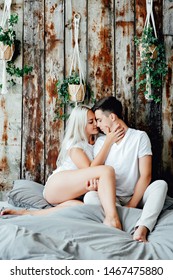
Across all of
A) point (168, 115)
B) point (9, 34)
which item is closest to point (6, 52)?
point (9, 34)

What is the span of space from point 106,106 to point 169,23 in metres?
0.86

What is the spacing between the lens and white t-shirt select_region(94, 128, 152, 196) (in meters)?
2.83

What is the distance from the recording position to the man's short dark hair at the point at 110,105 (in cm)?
296

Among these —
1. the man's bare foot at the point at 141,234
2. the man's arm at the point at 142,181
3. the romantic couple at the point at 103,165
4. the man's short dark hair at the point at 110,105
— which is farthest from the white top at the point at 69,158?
the man's bare foot at the point at 141,234

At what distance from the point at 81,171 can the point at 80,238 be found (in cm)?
81

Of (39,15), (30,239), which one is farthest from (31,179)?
(30,239)

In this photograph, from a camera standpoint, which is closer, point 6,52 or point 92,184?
point 92,184

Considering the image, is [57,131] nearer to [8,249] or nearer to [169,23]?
[169,23]

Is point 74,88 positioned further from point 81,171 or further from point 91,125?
point 81,171

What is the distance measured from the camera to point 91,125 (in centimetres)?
305

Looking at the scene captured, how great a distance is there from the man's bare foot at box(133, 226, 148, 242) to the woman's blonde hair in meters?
0.97

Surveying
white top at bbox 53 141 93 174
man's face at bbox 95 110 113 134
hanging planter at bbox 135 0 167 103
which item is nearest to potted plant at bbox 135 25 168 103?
hanging planter at bbox 135 0 167 103

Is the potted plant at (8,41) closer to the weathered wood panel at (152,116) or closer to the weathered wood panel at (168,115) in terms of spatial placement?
the weathered wood panel at (152,116)

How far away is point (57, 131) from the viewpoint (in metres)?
3.29
